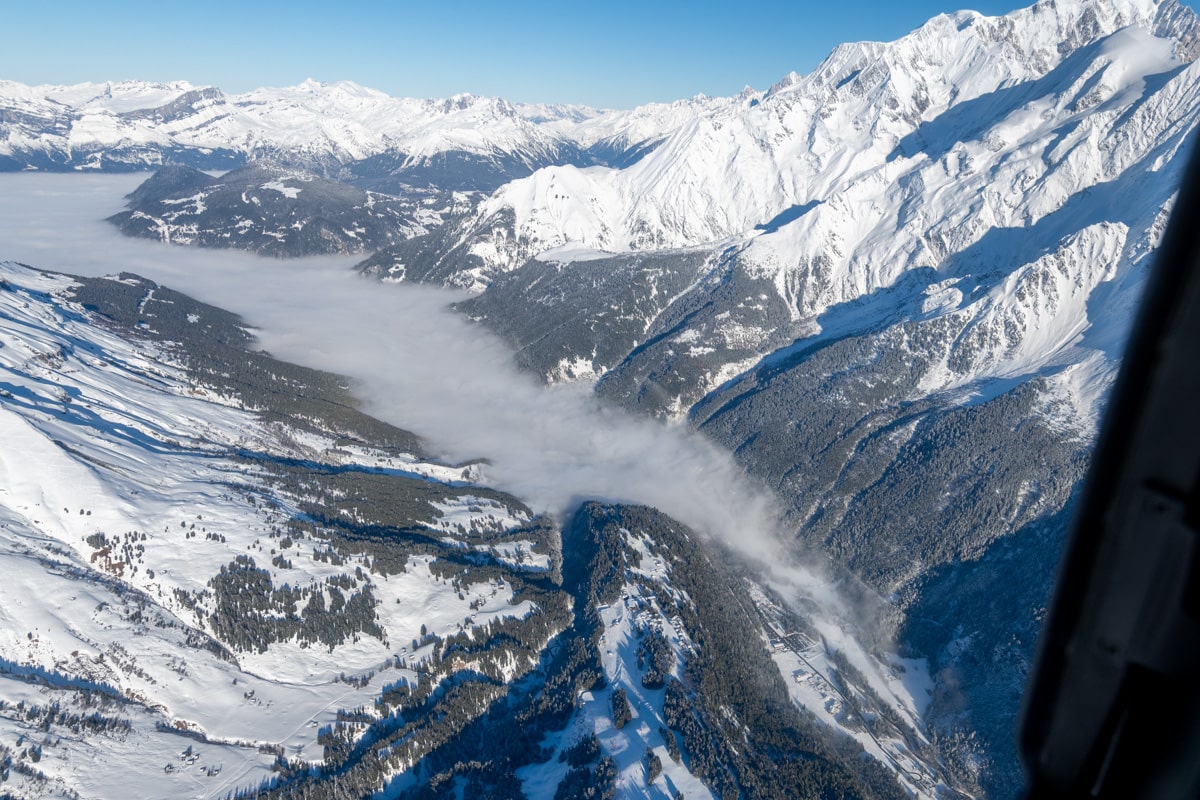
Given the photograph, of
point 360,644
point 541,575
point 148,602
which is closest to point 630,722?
point 360,644

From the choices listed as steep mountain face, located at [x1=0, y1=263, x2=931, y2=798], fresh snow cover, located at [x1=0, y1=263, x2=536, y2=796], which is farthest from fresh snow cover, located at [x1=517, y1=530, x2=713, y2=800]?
fresh snow cover, located at [x1=0, y1=263, x2=536, y2=796]

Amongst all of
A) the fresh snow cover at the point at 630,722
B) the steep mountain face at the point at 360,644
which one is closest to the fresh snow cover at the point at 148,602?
the steep mountain face at the point at 360,644

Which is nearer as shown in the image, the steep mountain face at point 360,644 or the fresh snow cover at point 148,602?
the steep mountain face at point 360,644

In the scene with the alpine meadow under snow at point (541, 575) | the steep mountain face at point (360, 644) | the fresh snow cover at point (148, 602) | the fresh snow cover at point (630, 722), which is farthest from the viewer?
the alpine meadow under snow at point (541, 575)

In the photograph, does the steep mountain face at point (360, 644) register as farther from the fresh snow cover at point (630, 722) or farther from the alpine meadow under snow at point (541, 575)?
the alpine meadow under snow at point (541, 575)

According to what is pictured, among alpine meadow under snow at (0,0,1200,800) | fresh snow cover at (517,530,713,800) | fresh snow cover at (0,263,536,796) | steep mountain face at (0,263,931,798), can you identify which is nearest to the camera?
fresh snow cover at (517,530,713,800)

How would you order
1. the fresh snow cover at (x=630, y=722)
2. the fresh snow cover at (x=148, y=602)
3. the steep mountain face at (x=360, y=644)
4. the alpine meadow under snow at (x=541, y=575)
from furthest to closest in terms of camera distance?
the alpine meadow under snow at (x=541, y=575)
the fresh snow cover at (x=148, y=602)
the steep mountain face at (x=360, y=644)
the fresh snow cover at (x=630, y=722)

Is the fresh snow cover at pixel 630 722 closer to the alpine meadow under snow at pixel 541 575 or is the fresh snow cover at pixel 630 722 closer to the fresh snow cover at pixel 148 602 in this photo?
the alpine meadow under snow at pixel 541 575

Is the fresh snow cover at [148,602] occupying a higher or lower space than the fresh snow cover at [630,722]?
lower

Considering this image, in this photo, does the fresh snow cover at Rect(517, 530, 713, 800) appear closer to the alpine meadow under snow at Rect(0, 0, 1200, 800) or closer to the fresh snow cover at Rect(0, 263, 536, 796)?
the alpine meadow under snow at Rect(0, 0, 1200, 800)
